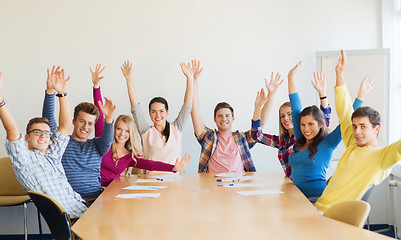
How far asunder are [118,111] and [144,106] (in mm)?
329

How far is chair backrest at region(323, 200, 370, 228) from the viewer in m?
2.23

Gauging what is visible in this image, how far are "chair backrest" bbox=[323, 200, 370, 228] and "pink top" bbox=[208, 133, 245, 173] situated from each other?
1.97m

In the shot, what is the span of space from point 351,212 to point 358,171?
0.73 m

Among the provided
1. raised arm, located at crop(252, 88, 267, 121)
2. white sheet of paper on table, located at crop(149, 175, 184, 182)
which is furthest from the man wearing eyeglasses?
raised arm, located at crop(252, 88, 267, 121)

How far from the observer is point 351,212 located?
2328mm

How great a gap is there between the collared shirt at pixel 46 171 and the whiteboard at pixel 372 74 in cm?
323

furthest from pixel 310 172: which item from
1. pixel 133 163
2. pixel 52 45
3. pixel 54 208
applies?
pixel 52 45

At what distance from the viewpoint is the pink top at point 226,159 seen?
4457 millimetres

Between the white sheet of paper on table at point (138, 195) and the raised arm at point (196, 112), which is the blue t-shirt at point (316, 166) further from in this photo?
the raised arm at point (196, 112)

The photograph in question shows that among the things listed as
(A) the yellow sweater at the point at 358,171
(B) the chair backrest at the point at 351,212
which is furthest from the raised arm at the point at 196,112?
(B) the chair backrest at the point at 351,212

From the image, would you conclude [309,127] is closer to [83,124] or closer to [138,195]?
[138,195]

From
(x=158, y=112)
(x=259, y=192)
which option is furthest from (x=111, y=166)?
(x=259, y=192)

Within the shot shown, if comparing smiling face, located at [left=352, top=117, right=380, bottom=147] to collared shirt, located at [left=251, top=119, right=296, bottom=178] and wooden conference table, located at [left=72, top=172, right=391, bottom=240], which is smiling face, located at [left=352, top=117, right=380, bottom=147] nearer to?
wooden conference table, located at [left=72, top=172, right=391, bottom=240]

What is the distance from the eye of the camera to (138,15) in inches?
209
